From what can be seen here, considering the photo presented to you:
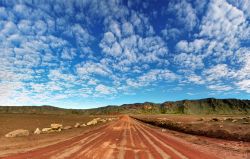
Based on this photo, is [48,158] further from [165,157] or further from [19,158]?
[165,157]

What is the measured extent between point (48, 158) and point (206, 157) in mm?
9174

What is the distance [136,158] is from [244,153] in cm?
805

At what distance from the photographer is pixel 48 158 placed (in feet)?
37.9

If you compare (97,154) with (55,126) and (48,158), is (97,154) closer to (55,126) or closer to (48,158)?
(48,158)

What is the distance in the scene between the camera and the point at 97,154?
1271 centimetres

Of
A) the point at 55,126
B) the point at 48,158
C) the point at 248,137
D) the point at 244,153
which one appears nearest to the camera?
the point at 48,158

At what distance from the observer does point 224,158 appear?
41.8 ft

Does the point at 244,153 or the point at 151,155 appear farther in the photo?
the point at 244,153

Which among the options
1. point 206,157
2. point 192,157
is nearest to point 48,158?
point 192,157

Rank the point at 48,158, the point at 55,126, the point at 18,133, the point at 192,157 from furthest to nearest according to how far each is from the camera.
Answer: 1. the point at 55,126
2. the point at 18,133
3. the point at 192,157
4. the point at 48,158

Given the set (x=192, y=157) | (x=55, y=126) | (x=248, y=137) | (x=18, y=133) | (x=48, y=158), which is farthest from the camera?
Answer: (x=55, y=126)

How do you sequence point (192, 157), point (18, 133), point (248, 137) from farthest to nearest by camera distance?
point (18, 133)
point (248, 137)
point (192, 157)

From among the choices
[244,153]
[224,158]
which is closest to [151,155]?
[224,158]

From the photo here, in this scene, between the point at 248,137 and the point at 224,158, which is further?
the point at 248,137
